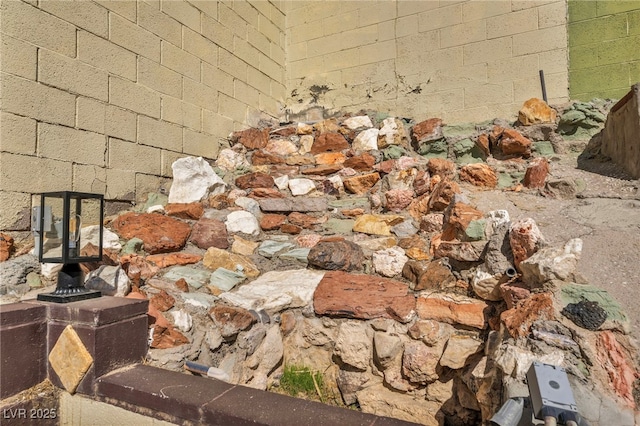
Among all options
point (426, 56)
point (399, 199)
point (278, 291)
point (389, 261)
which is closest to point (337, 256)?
point (389, 261)

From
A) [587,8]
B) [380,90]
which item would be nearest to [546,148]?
[587,8]

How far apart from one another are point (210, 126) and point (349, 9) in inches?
93.5

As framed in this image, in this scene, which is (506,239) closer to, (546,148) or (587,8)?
(546,148)

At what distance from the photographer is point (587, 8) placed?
11.8 feet

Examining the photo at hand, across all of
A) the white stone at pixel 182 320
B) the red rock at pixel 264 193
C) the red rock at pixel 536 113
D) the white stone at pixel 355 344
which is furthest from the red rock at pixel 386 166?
the white stone at pixel 182 320

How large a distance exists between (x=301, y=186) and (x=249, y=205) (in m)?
0.56

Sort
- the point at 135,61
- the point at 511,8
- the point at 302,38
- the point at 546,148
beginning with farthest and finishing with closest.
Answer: the point at 302,38 → the point at 511,8 → the point at 546,148 → the point at 135,61

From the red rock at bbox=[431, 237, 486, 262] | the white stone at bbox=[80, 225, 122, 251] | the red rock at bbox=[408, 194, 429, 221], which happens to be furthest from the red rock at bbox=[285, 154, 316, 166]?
the white stone at bbox=[80, 225, 122, 251]

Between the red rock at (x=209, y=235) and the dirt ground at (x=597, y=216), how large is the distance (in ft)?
6.63

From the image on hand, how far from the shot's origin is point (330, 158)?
3.99 m

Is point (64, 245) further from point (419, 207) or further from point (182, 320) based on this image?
point (419, 207)

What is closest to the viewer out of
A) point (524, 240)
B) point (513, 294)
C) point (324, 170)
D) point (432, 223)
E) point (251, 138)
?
point (513, 294)

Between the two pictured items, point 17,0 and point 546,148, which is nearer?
point 17,0

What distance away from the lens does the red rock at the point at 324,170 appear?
381 centimetres
